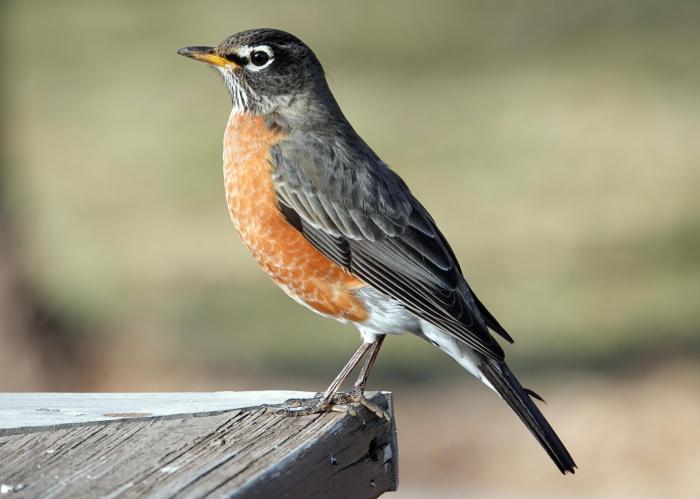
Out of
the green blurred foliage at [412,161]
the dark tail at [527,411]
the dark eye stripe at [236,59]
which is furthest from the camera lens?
the green blurred foliage at [412,161]

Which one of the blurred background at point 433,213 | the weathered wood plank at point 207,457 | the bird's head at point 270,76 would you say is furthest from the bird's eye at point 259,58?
the weathered wood plank at point 207,457

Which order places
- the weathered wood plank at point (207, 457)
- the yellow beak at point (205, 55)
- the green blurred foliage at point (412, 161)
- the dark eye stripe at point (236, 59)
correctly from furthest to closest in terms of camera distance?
the green blurred foliage at point (412, 161)
the dark eye stripe at point (236, 59)
the yellow beak at point (205, 55)
the weathered wood plank at point (207, 457)

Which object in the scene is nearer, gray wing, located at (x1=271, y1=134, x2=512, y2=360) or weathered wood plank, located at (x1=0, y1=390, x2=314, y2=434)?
weathered wood plank, located at (x1=0, y1=390, x2=314, y2=434)

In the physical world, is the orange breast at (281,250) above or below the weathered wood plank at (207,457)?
above

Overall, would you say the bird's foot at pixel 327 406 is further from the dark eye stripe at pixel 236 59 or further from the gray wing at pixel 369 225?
the dark eye stripe at pixel 236 59

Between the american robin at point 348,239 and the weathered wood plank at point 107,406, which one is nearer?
the weathered wood plank at point 107,406

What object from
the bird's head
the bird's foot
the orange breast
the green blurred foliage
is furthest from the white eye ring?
the green blurred foliage

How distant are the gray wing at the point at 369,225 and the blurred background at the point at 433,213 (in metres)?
0.97

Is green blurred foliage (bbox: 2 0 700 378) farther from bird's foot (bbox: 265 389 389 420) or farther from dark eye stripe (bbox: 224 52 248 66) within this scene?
bird's foot (bbox: 265 389 389 420)

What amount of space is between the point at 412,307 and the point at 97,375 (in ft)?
20.4

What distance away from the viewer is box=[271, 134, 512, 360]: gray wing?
Result: 16.1ft

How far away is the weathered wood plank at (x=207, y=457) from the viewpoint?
312 centimetres

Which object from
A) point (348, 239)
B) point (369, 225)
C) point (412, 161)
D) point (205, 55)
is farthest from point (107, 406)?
point (412, 161)

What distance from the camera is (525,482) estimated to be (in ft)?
28.5
